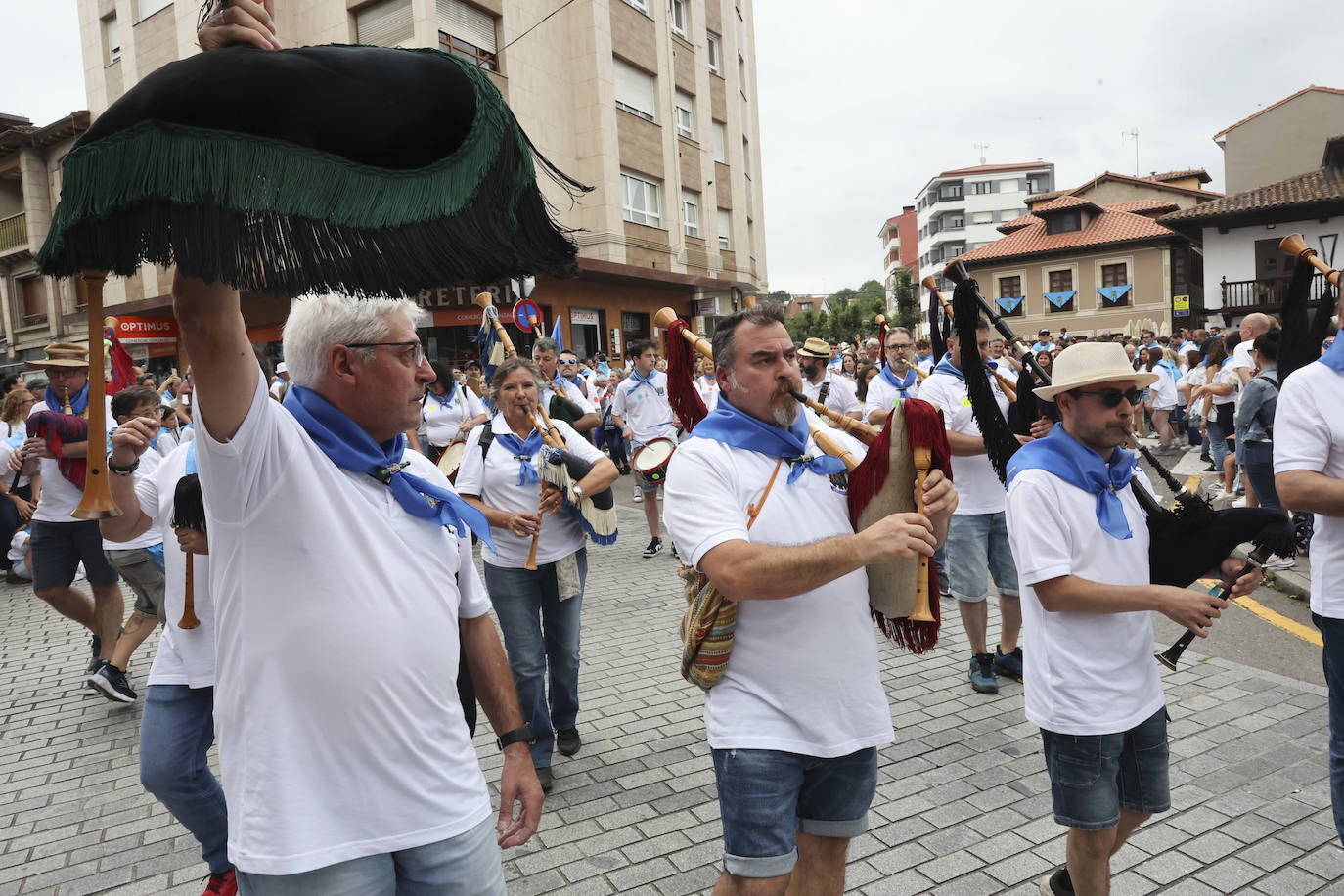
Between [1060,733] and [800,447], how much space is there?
4.14 ft

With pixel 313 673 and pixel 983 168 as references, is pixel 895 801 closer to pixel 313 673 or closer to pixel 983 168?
pixel 313 673

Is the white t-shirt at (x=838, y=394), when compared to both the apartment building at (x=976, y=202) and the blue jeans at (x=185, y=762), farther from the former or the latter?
the apartment building at (x=976, y=202)

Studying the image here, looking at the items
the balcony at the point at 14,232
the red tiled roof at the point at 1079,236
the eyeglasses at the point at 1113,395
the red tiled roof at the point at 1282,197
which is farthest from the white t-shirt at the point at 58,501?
the red tiled roof at the point at 1079,236

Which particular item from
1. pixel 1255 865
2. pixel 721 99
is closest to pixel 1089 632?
pixel 1255 865

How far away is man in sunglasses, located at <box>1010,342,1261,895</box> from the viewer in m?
2.84

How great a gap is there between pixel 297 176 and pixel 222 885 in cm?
311

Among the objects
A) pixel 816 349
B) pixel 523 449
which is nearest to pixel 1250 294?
pixel 816 349

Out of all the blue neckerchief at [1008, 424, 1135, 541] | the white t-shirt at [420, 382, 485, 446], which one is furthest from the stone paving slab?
the white t-shirt at [420, 382, 485, 446]

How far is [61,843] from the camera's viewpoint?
414 centimetres

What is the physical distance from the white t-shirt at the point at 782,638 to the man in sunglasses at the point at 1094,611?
648mm

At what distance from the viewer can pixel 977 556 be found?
18.3ft

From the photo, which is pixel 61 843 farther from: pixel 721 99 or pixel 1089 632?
pixel 721 99

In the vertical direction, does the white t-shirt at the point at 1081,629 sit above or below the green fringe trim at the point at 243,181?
below

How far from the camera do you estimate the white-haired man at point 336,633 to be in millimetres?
1846
